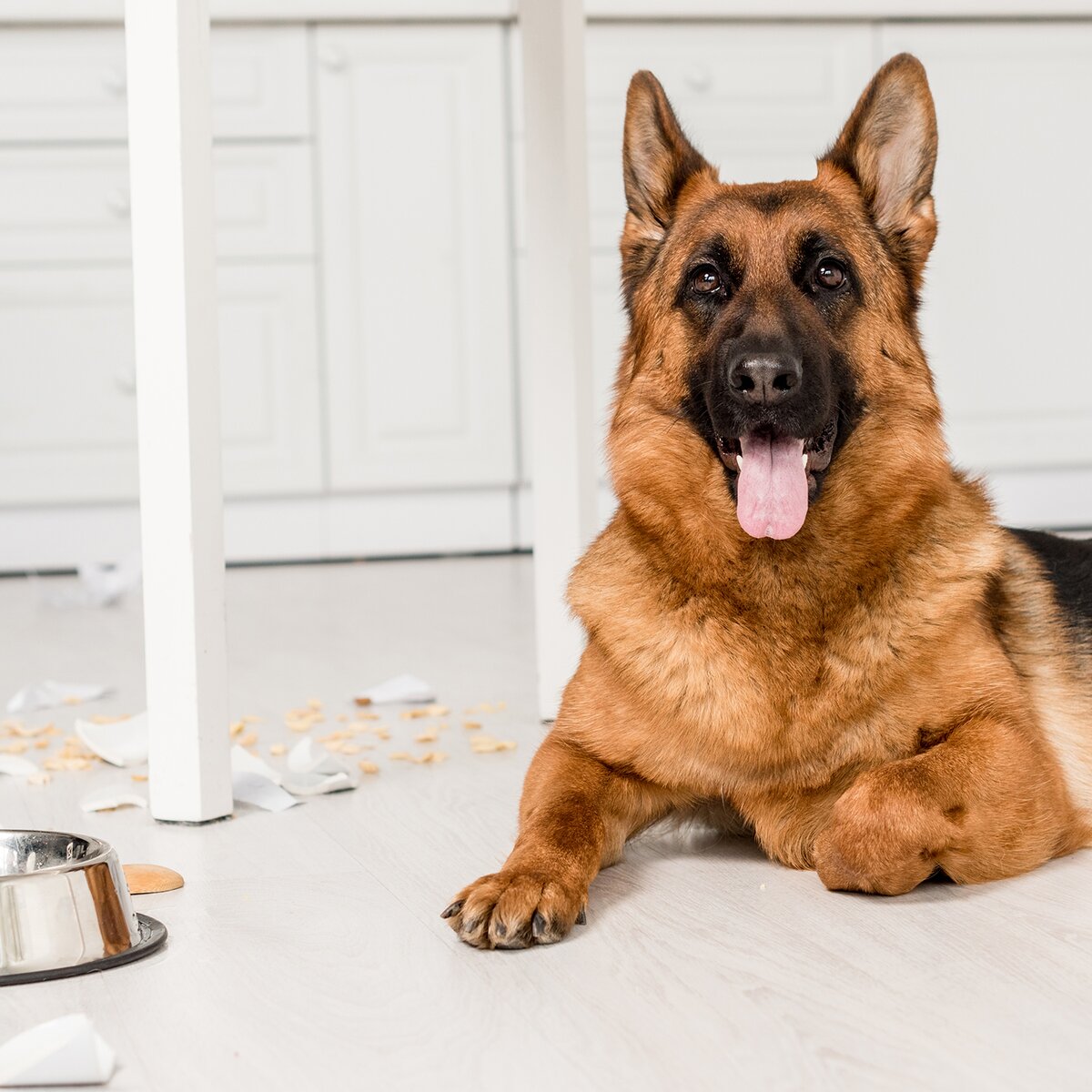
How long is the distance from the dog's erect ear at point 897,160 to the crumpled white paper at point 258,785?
1025 millimetres

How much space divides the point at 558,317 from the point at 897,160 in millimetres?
792

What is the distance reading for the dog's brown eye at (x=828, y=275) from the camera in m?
1.72

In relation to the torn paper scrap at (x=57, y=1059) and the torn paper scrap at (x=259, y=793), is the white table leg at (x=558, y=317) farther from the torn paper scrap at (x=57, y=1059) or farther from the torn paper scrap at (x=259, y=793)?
the torn paper scrap at (x=57, y=1059)

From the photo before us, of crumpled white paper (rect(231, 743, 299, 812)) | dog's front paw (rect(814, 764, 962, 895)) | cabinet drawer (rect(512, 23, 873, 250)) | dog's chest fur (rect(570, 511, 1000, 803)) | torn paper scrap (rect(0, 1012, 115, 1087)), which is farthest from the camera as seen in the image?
cabinet drawer (rect(512, 23, 873, 250))

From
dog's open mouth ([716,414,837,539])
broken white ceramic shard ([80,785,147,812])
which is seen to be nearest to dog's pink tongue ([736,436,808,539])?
dog's open mouth ([716,414,837,539])

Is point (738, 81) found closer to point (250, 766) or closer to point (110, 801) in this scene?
point (250, 766)

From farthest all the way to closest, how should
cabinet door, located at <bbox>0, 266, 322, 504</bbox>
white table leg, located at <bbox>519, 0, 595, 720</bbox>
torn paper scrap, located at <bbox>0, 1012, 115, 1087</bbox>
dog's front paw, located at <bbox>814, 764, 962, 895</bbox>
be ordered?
cabinet door, located at <bbox>0, 266, 322, 504</bbox>
white table leg, located at <bbox>519, 0, 595, 720</bbox>
dog's front paw, located at <bbox>814, 764, 962, 895</bbox>
torn paper scrap, located at <bbox>0, 1012, 115, 1087</bbox>

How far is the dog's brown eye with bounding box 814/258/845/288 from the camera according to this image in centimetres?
172

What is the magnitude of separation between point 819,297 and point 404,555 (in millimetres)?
3199

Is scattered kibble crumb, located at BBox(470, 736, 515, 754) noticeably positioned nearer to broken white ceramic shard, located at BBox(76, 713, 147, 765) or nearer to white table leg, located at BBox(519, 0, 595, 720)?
white table leg, located at BBox(519, 0, 595, 720)

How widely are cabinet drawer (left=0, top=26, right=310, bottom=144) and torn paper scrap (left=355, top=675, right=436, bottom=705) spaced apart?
247 cm

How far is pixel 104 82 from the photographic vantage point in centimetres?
446

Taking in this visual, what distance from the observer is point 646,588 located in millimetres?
1683

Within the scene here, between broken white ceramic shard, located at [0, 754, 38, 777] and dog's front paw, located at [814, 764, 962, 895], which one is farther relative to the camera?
broken white ceramic shard, located at [0, 754, 38, 777]
